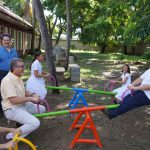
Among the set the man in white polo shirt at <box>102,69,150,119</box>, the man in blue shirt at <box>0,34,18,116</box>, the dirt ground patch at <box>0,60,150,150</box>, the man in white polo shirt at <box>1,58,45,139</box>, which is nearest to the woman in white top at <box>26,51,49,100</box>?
the dirt ground patch at <box>0,60,150,150</box>

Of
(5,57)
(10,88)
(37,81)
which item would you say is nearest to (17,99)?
(10,88)

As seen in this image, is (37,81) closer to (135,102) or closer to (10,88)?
(10,88)

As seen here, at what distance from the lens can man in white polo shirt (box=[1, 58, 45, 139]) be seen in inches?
206

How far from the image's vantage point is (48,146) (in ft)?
18.7

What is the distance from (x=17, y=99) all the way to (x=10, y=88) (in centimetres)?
21

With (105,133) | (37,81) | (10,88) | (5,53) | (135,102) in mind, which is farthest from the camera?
(37,81)

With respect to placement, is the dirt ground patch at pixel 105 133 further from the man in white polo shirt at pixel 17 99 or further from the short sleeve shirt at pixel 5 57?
the short sleeve shirt at pixel 5 57

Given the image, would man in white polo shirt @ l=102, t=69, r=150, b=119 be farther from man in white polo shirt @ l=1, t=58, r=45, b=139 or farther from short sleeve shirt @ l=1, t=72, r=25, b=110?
short sleeve shirt @ l=1, t=72, r=25, b=110

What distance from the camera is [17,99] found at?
5.25m

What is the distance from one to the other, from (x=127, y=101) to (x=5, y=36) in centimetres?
280

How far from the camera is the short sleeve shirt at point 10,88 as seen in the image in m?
5.23

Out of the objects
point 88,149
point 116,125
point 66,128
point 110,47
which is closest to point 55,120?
point 66,128

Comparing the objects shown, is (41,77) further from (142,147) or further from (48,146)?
(142,147)

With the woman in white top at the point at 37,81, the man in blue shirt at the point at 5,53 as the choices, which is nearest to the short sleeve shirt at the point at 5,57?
the man in blue shirt at the point at 5,53
